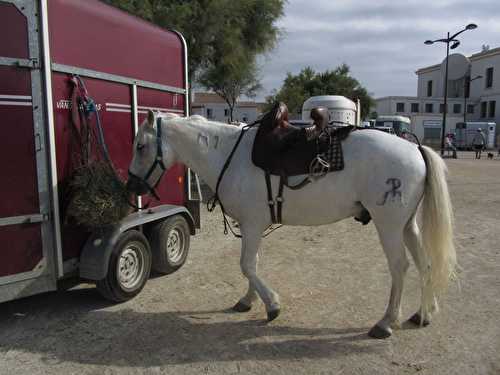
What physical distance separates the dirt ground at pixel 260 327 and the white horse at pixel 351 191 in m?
0.27

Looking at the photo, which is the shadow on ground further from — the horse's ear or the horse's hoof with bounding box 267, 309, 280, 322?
the horse's ear

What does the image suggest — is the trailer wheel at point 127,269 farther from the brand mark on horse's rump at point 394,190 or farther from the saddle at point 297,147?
the brand mark on horse's rump at point 394,190

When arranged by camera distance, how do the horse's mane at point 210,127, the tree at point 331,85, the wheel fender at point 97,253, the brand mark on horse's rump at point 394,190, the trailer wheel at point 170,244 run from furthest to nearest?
the tree at point 331,85, the trailer wheel at point 170,244, the horse's mane at point 210,127, the wheel fender at point 97,253, the brand mark on horse's rump at point 394,190

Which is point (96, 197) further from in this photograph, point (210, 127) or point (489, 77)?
point (489, 77)

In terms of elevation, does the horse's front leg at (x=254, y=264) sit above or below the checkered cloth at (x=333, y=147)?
below

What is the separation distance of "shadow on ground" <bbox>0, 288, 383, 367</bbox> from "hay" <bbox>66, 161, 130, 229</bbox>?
92 centimetres

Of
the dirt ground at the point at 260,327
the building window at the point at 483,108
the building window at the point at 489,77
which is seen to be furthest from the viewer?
the building window at the point at 483,108

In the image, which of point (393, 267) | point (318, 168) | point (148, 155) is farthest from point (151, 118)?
point (393, 267)

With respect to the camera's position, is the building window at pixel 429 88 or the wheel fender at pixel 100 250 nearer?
the wheel fender at pixel 100 250

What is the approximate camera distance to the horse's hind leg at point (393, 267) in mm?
3367

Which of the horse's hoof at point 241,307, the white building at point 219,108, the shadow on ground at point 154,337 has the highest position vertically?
the white building at point 219,108

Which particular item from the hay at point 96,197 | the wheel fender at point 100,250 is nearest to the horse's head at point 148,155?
the hay at point 96,197

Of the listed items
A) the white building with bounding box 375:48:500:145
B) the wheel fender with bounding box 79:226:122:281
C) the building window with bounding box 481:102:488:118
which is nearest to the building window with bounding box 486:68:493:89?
the white building with bounding box 375:48:500:145

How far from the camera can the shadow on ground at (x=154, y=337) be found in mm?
3139
